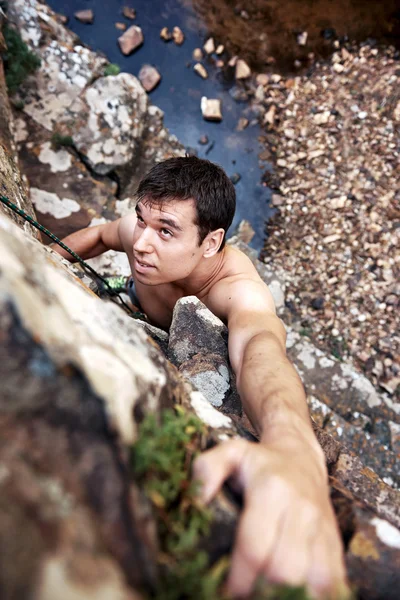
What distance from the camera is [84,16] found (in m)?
6.30

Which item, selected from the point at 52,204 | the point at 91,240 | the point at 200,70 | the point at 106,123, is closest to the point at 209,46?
the point at 200,70

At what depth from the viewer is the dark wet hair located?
9.39 feet

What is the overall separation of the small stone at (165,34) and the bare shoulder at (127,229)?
14.5 ft

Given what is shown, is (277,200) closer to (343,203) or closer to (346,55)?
(343,203)

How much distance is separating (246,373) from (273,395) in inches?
11.2

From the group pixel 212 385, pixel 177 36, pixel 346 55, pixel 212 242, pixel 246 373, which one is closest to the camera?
pixel 246 373

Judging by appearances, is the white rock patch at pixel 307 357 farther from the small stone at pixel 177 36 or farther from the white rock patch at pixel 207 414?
the small stone at pixel 177 36

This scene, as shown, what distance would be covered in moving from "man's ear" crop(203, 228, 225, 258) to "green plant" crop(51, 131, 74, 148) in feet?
9.19

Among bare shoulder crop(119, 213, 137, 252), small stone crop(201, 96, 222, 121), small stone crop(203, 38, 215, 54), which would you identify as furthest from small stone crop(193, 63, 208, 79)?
bare shoulder crop(119, 213, 137, 252)

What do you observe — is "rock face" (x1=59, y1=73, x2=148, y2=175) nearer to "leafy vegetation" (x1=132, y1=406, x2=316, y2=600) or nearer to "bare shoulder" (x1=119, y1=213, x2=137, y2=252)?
"bare shoulder" (x1=119, y1=213, x2=137, y2=252)

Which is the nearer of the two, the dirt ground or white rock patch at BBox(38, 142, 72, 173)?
white rock patch at BBox(38, 142, 72, 173)

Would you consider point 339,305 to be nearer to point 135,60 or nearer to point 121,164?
point 121,164

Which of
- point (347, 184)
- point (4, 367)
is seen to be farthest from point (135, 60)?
point (4, 367)

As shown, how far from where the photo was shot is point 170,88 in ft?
21.3
